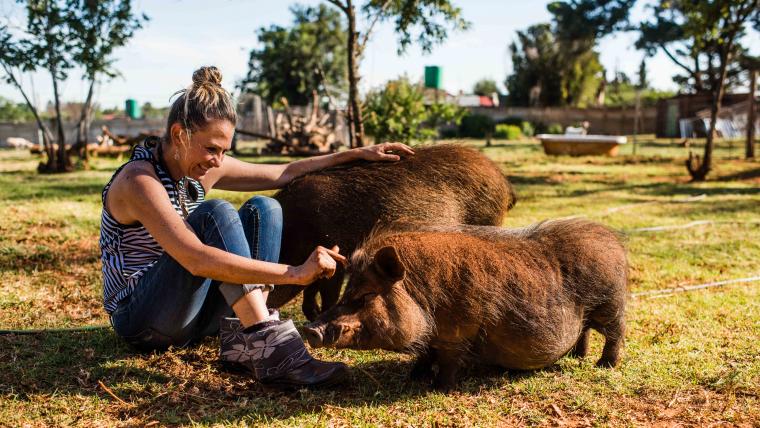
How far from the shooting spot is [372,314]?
8.90 ft

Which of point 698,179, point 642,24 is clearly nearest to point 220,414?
point 698,179

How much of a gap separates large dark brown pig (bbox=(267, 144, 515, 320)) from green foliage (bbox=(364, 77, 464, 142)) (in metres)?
7.65

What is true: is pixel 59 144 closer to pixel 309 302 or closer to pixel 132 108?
pixel 309 302

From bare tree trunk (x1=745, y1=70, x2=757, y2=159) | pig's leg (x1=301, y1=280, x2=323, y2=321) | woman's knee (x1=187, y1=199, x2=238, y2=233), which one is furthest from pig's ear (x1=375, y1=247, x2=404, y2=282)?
bare tree trunk (x1=745, y1=70, x2=757, y2=159)

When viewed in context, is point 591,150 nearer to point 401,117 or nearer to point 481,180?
point 401,117

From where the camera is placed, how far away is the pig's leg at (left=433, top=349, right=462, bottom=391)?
291cm

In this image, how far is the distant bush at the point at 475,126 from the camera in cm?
3359

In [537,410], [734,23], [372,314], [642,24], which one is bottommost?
[537,410]

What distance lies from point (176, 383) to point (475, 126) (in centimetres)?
3191

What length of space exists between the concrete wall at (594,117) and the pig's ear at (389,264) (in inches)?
1245

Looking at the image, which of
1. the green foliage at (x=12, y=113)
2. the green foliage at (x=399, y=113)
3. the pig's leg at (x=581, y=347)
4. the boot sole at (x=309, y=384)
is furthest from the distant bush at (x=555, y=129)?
the green foliage at (x=12, y=113)

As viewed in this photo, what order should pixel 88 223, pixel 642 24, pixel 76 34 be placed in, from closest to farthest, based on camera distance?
pixel 88 223 < pixel 76 34 < pixel 642 24

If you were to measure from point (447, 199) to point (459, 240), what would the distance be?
1225mm

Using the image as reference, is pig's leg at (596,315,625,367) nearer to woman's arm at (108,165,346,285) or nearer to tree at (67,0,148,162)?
woman's arm at (108,165,346,285)
